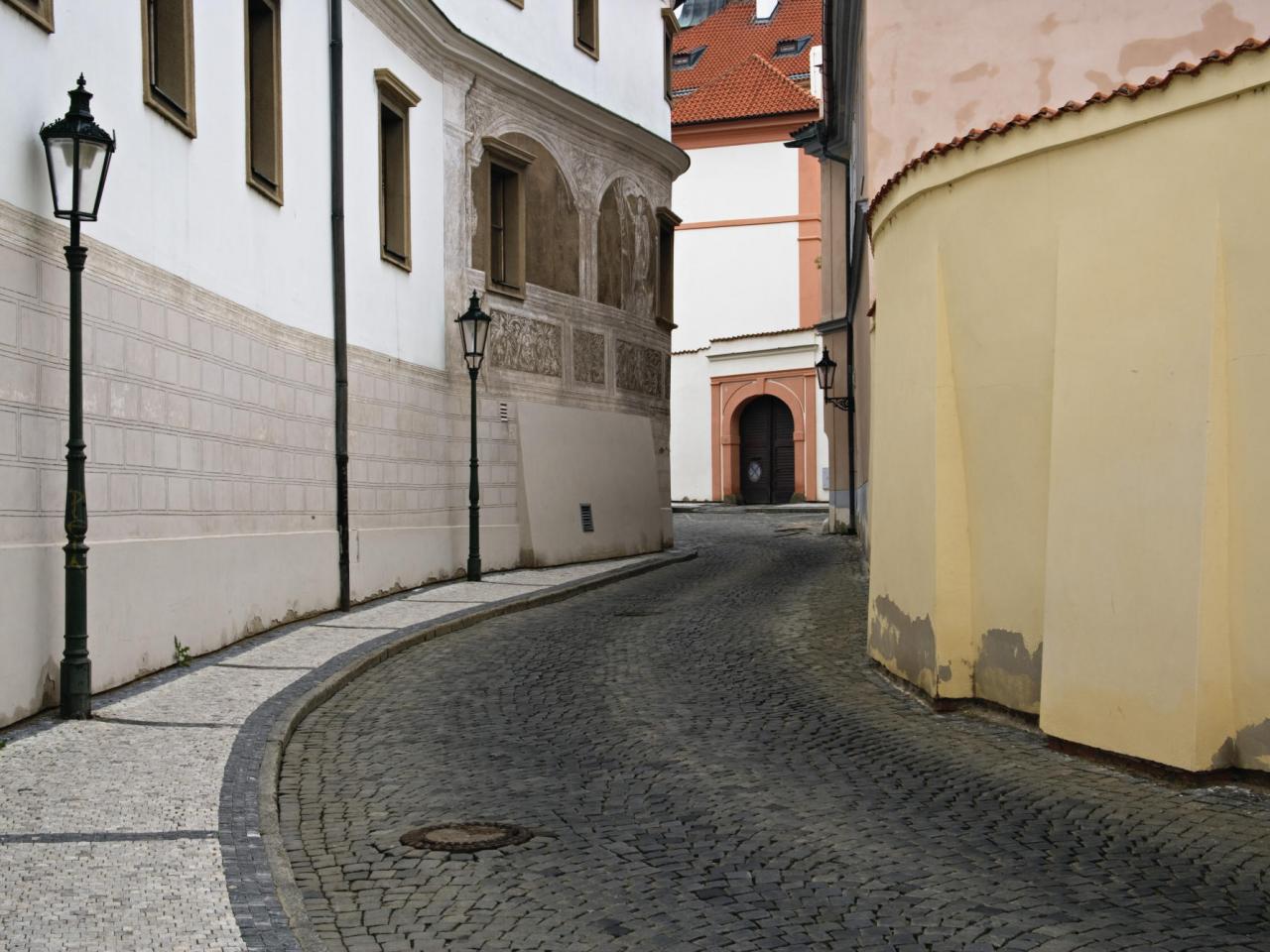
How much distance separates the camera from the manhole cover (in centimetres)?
605

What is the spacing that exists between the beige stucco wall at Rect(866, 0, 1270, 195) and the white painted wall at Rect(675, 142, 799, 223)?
29274 millimetres

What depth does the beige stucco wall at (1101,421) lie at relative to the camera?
7191mm

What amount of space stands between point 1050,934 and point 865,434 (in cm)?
1758

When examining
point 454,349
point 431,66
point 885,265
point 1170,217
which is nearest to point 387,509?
point 454,349

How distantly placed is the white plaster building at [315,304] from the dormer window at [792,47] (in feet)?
93.7

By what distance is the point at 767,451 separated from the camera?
43562 millimetres

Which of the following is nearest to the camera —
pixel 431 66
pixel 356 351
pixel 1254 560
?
pixel 1254 560

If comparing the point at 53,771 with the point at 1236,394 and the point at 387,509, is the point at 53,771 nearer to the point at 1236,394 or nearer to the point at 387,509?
the point at 1236,394

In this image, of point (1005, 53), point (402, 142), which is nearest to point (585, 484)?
point (402, 142)

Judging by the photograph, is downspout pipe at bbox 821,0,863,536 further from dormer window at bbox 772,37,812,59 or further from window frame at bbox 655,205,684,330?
dormer window at bbox 772,37,812,59

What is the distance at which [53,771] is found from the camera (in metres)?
7.17

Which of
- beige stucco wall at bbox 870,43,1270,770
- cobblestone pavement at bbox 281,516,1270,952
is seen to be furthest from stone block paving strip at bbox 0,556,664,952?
beige stucco wall at bbox 870,43,1270,770

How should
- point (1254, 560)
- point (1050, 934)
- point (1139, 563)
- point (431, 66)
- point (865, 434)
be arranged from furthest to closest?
point (865, 434) → point (431, 66) → point (1139, 563) → point (1254, 560) → point (1050, 934)

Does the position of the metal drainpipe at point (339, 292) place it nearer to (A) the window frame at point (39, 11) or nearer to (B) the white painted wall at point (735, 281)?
(A) the window frame at point (39, 11)
